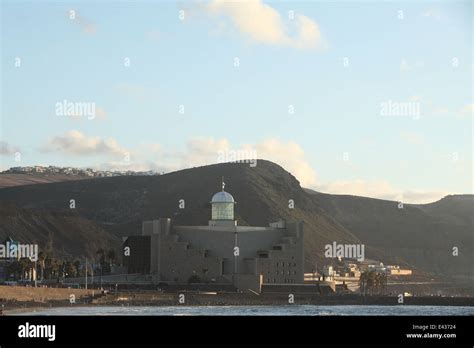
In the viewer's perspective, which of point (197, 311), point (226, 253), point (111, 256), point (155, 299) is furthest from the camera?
point (111, 256)

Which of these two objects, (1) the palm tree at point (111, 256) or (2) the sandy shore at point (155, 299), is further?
(1) the palm tree at point (111, 256)

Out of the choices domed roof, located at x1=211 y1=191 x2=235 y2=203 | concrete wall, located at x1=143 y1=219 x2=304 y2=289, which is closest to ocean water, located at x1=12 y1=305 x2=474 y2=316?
concrete wall, located at x1=143 y1=219 x2=304 y2=289

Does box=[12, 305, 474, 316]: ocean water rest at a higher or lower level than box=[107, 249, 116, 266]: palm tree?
lower

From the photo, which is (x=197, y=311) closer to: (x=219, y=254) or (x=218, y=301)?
(x=218, y=301)

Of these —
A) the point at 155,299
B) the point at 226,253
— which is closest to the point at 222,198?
the point at 226,253

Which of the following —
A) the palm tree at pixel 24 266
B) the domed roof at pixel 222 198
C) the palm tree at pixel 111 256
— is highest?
the domed roof at pixel 222 198

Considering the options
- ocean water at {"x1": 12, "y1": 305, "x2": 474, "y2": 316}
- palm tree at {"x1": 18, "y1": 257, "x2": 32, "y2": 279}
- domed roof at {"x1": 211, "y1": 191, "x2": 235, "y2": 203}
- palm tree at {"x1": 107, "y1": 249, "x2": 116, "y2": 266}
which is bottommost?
ocean water at {"x1": 12, "y1": 305, "x2": 474, "y2": 316}

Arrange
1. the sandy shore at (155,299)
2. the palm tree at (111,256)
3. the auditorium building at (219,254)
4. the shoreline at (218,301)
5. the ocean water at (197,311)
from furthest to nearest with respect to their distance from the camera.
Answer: the palm tree at (111,256), the auditorium building at (219,254), the shoreline at (218,301), the sandy shore at (155,299), the ocean water at (197,311)

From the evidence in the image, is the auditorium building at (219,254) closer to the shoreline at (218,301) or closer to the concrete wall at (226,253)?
the concrete wall at (226,253)

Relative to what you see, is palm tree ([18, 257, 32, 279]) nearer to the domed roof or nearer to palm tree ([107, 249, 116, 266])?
palm tree ([107, 249, 116, 266])

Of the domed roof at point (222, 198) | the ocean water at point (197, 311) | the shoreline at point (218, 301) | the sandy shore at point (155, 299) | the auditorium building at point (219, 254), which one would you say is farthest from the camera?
the domed roof at point (222, 198)

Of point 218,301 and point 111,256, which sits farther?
point 111,256

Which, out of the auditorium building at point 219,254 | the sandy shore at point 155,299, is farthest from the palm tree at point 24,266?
the auditorium building at point 219,254
